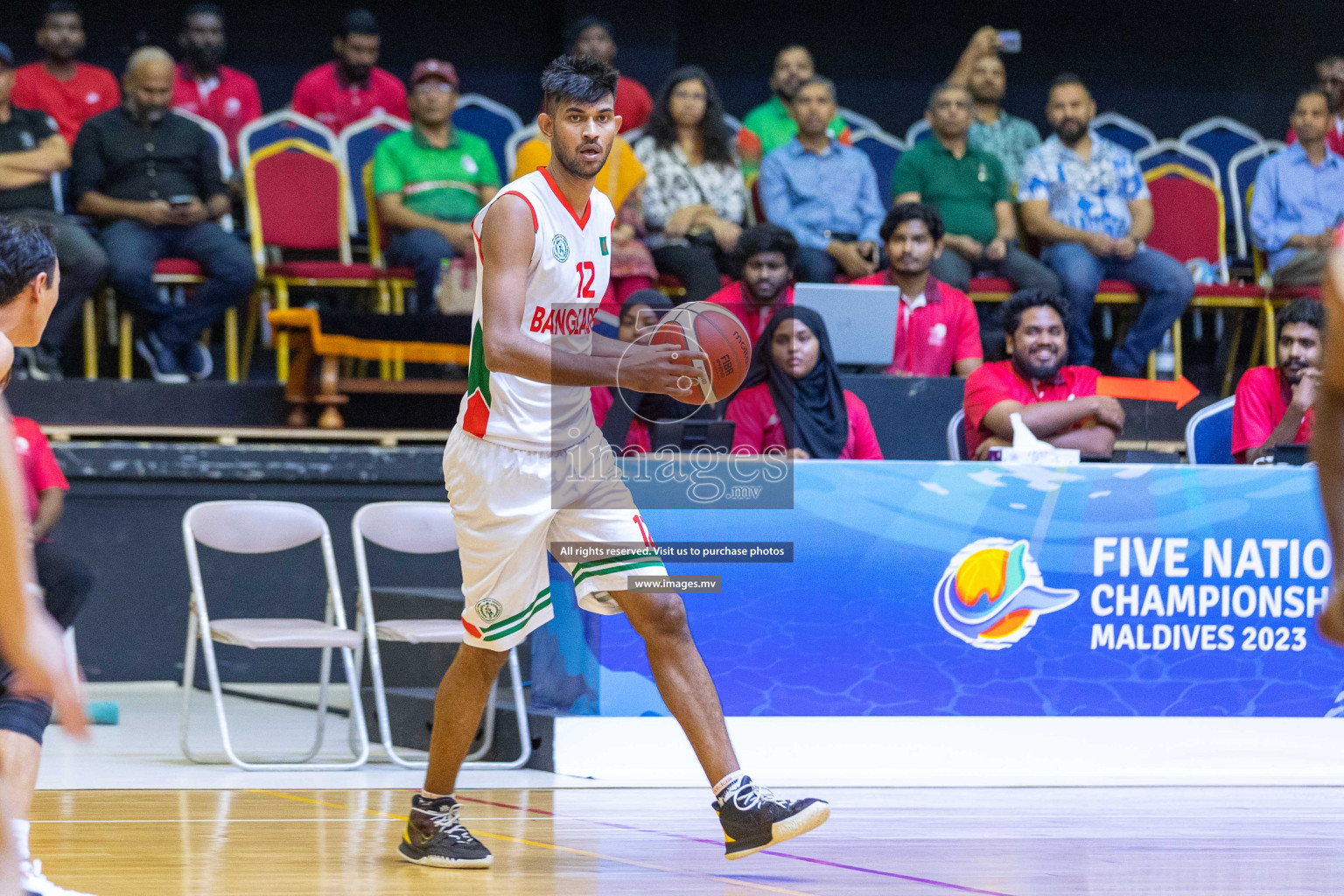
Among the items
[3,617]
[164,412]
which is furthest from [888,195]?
[3,617]

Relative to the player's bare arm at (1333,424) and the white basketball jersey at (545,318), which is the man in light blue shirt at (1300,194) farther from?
the player's bare arm at (1333,424)

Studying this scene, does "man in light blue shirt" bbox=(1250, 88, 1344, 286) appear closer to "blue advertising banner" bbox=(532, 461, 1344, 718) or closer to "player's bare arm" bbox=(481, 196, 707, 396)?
"blue advertising banner" bbox=(532, 461, 1344, 718)

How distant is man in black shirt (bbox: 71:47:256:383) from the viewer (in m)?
7.45

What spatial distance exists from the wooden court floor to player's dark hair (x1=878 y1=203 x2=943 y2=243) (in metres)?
2.92

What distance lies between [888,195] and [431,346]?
3.16 metres

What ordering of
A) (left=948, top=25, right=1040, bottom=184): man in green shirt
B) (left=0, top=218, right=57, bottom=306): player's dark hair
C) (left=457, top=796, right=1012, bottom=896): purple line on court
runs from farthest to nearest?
(left=948, top=25, right=1040, bottom=184): man in green shirt
(left=457, top=796, right=1012, bottom=896): purple line on court
(left=0, top=218, right=57, bottom=306): player's dark hair

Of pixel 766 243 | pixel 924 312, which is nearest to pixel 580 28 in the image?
pixel 766 243

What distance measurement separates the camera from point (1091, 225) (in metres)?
8.12

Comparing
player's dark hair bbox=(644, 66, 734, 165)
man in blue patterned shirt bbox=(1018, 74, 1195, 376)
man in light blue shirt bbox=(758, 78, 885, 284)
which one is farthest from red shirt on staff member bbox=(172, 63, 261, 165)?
man in blue patterned shirt bbox=(1018, 74, 1195, 376)

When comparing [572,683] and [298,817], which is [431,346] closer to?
[572,683]

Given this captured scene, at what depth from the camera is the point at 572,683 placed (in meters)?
5.03

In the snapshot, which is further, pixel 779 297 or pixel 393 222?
pixel 393 222

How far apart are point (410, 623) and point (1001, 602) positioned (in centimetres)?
188

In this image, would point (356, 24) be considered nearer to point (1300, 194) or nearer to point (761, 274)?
point (761, 274)
